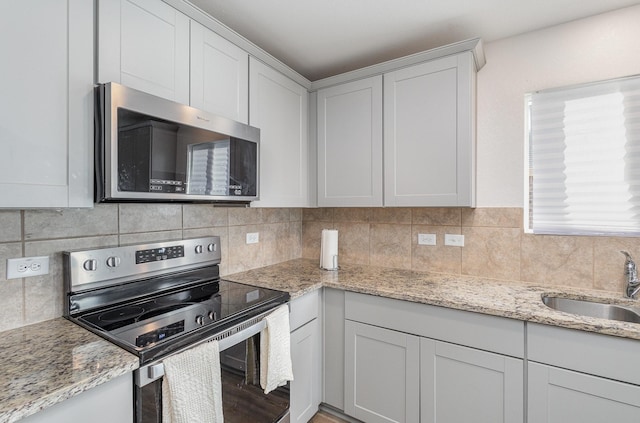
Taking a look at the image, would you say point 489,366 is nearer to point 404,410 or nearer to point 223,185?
point 404,410

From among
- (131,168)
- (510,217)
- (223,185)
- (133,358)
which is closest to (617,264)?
(510,217)

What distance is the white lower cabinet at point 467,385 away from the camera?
1.34m

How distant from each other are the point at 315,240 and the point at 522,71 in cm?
184

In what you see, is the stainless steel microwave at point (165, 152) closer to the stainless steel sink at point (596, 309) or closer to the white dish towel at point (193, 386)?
the white dish towel at point (193, 386)

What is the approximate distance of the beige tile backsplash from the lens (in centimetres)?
119

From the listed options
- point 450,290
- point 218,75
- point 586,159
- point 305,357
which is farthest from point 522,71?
point 305,357

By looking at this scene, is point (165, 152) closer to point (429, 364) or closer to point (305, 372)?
point (305, 372)

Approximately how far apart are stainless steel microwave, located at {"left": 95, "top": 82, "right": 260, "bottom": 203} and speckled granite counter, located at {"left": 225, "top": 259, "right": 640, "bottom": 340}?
65 centimetres

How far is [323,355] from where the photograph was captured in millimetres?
1891

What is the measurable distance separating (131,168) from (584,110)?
226cm

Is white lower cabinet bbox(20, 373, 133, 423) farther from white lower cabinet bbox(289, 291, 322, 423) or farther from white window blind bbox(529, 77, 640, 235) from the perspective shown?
white window blind bbox(529, 77, 640, 235)

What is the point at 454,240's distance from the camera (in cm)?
200

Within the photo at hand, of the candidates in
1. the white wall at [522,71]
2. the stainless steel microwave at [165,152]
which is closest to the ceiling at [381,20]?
the white wall at [522,71]

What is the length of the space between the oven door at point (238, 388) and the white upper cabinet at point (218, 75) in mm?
1075
